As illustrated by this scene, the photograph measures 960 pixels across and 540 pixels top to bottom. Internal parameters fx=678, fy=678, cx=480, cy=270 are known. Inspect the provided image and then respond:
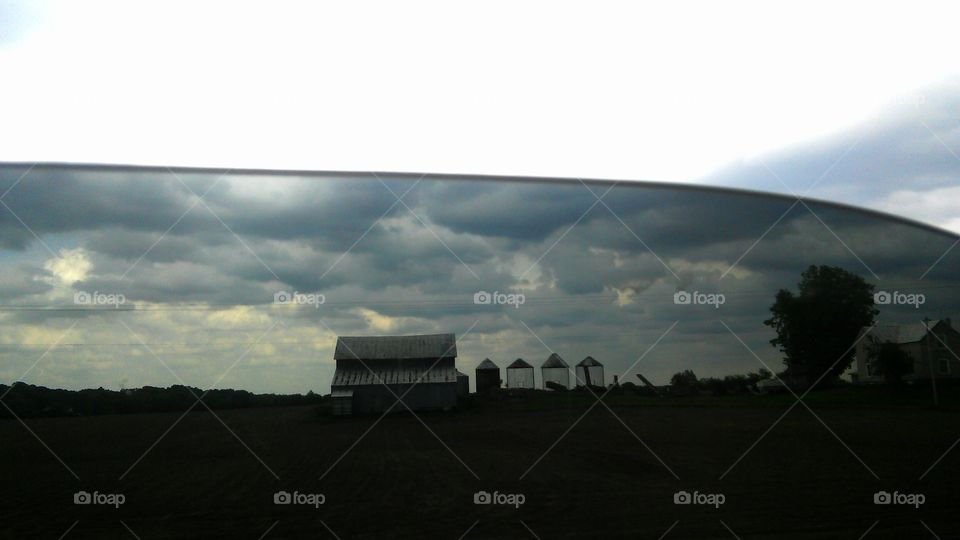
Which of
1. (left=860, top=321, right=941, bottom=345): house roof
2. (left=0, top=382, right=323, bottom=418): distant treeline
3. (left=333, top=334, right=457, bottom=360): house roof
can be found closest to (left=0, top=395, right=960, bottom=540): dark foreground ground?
(left=0, top=382, right=323, bottom=418): distant treeline

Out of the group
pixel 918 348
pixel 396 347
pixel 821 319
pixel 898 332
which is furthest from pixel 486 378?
pixel 918 348

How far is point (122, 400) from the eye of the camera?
282 cm

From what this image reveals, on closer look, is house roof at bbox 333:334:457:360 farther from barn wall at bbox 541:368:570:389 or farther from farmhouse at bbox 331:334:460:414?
barn wall at bbox 541:368:570:389

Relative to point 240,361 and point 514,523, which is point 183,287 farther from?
point 514,523

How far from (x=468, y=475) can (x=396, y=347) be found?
0.64 m

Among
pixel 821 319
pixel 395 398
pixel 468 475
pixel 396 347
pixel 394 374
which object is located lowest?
pixel 468 475

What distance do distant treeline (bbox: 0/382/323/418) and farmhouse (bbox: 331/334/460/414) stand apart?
0.54 ft

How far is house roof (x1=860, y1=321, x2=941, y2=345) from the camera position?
133 inches

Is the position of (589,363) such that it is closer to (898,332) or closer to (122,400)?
(898,332)

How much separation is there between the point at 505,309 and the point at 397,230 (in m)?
0.60

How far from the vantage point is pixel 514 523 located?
2.89 meters

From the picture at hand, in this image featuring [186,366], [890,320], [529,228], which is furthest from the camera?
[890,320]

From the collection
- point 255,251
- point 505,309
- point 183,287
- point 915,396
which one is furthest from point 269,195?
point 915,396

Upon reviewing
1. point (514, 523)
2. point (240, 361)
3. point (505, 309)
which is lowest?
point (514, 523)
